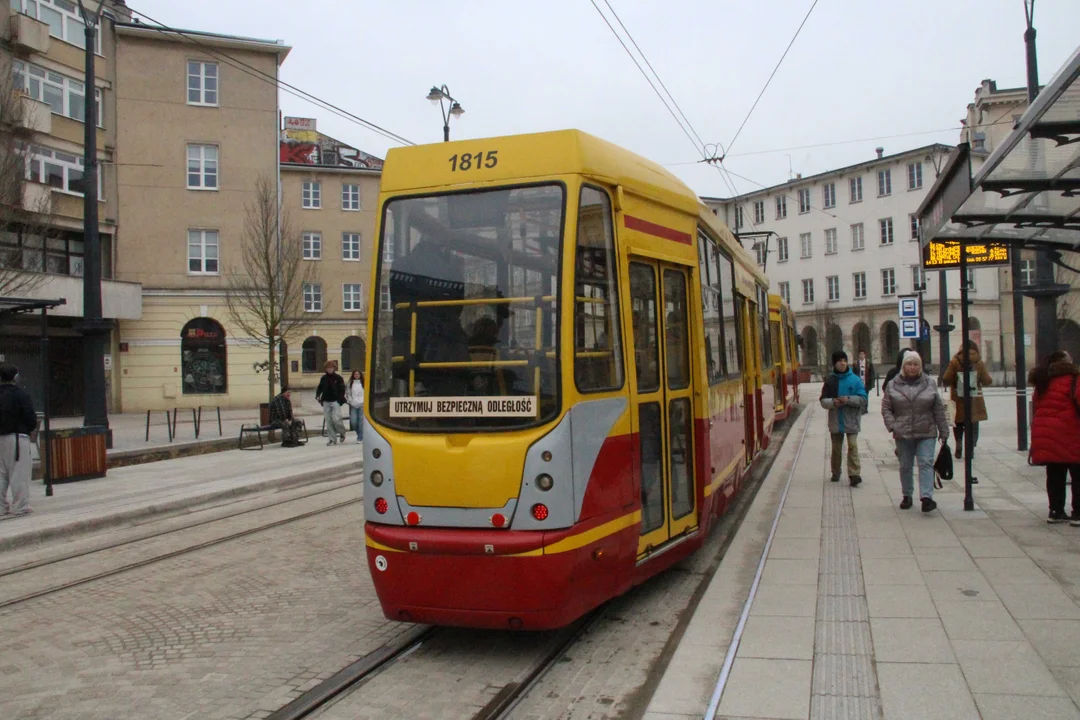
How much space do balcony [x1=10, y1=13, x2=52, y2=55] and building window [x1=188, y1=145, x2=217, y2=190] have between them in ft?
20.3

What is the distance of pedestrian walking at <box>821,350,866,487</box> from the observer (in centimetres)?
1157

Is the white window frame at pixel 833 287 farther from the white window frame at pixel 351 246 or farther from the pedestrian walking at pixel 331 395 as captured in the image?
the pedestrian walking at pixel 331 395

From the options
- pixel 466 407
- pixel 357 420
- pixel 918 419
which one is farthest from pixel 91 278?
pixel 918 419

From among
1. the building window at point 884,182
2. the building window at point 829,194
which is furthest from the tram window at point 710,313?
the building window at point 829,194

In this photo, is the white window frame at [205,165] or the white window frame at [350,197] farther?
the white window frame at [350,197]

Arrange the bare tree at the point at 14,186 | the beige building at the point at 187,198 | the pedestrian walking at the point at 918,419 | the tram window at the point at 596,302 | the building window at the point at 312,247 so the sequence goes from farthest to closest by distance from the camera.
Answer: the building window at the point at 312,247
the beige building at the point at 187,198
the bare tree at the point at 14,186
the pedestrian walking at the point at 918,419
the tram window at the point at 596,302

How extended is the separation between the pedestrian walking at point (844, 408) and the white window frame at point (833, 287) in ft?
182

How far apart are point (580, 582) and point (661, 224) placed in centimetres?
279

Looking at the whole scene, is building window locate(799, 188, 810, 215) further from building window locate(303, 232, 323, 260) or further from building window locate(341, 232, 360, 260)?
building window locate(303, 232, 323, 260)

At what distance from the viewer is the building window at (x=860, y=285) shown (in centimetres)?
6267

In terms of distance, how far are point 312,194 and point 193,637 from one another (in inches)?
1809

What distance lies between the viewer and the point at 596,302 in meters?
5.58

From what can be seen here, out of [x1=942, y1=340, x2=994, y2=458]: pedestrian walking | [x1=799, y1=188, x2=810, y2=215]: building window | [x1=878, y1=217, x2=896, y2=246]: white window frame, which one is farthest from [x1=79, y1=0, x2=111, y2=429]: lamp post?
[x1=799, y1=188, x2=810, y2=215]: building window

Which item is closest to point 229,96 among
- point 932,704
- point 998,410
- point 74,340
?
point 74,340
